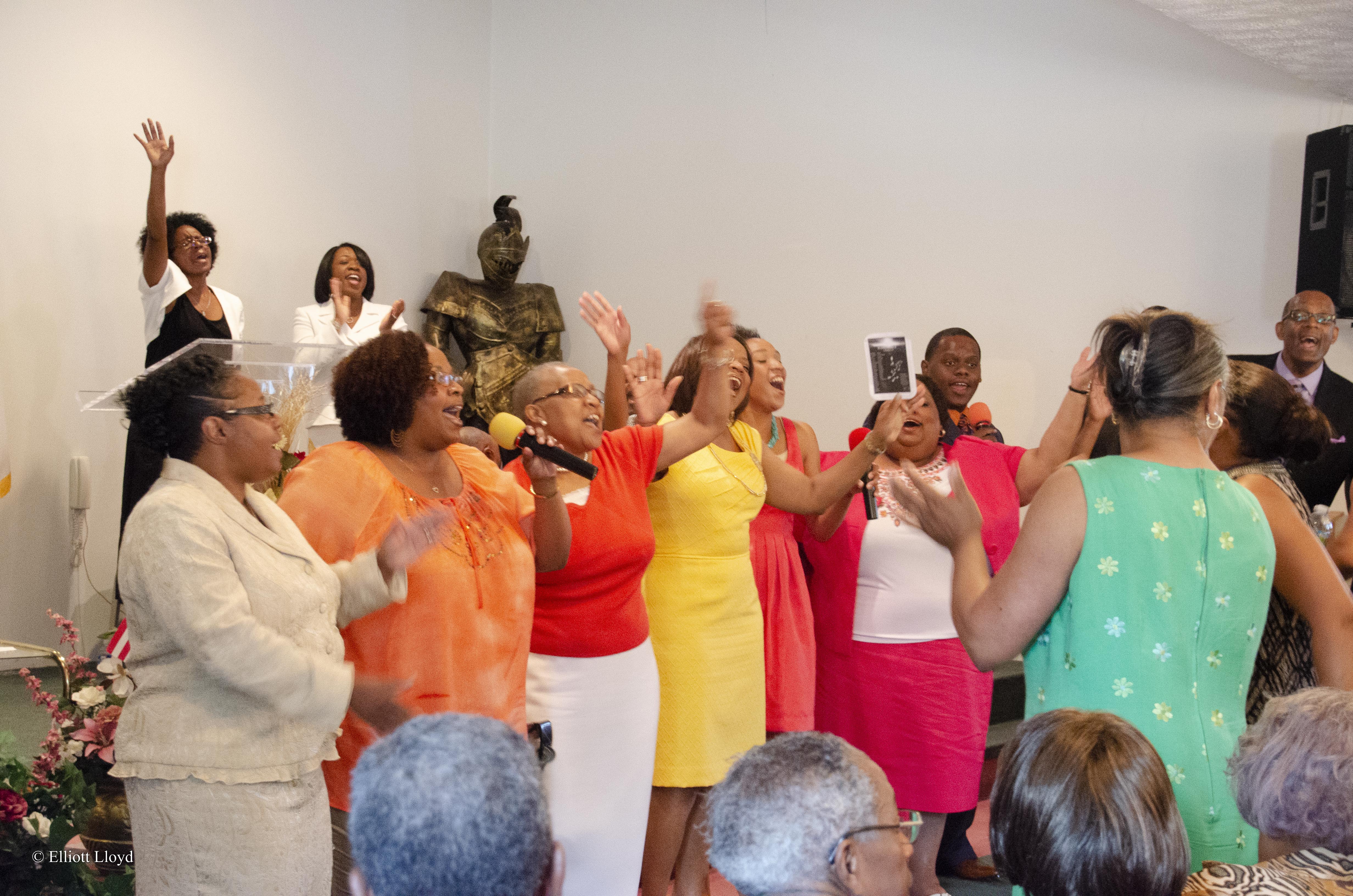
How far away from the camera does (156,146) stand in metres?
4.72

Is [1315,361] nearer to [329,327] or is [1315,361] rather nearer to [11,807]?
[329,327]

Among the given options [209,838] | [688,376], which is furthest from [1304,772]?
[688,376]

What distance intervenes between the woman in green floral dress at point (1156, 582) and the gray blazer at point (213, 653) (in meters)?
1.12

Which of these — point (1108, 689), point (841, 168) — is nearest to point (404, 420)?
point (1108, 689)

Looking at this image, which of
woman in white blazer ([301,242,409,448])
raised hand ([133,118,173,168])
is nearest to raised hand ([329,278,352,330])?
woman in white blazer ([301,242,409,448])

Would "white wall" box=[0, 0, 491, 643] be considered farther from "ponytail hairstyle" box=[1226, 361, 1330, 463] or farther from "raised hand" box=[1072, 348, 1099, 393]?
"ponytail hairstyle" box=[1226, 361, 1330, 463]

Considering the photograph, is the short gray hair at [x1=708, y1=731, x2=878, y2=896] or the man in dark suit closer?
the short gray hair at [x1=708, y1=731, x2=878, y2=896]

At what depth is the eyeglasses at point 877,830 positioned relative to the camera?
1.36 m

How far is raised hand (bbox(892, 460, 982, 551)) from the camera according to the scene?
6.46 feet

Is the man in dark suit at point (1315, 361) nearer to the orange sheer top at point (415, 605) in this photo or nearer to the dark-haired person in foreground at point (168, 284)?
the orange sheer top at point (415, 605)

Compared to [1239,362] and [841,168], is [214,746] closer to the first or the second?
[1239,362]

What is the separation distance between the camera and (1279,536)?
6.87 feet

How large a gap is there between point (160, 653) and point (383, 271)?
17.3 feet

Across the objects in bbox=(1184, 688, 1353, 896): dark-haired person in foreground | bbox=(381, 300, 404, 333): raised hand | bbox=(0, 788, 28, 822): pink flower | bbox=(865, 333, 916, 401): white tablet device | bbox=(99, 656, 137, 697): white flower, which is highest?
bbox=(381, 300, 404, 333): raised hand
